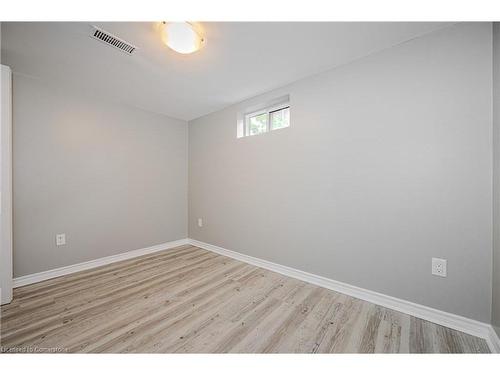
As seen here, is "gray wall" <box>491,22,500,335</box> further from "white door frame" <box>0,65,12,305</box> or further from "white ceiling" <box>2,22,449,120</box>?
"white door frame" <box>0,65,12,305</box>

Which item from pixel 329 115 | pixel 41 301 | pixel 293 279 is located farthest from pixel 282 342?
pixel 41 301

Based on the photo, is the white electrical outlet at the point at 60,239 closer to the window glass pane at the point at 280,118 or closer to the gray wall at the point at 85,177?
the gray wall at the point at 85,177

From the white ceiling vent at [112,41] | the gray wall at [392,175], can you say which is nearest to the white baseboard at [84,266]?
the gray wall at [392,175]

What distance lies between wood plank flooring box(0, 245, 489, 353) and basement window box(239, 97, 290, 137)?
6.11 feet

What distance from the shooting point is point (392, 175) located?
4.97 ft

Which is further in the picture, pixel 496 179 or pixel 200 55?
pixel 200 55

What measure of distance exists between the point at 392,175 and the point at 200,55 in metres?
1.93

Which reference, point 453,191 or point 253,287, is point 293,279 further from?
point 453,191

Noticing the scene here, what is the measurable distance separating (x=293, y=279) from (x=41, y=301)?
2336 mm

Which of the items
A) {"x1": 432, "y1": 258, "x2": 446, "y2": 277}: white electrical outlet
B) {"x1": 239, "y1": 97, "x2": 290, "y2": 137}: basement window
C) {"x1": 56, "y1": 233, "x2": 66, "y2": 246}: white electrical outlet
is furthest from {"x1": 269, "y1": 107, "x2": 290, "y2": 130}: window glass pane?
{"x1": 56, "y1": 233, "x2": 66, "y2": 246}: white electrical outlet

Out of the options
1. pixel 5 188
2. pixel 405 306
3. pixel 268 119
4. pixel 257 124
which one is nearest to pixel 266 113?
pixel 268 119

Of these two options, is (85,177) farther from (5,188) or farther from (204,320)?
(204,320)

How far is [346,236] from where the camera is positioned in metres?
1.75

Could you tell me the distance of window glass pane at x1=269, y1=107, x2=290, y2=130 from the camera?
2.34m
